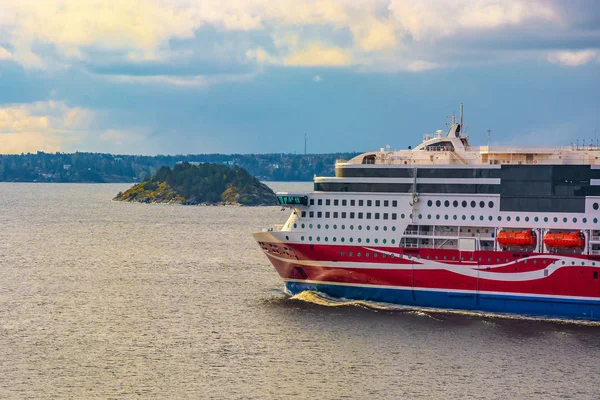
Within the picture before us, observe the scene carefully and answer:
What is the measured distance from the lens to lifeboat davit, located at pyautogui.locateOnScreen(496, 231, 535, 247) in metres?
47.4

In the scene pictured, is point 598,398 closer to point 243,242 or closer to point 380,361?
point 380,361

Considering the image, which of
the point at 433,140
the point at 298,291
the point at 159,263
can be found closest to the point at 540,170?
the point at 433,140

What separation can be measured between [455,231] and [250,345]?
42.5 feet

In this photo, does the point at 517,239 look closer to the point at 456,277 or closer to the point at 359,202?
the point at 456,277

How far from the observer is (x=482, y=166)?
162ft

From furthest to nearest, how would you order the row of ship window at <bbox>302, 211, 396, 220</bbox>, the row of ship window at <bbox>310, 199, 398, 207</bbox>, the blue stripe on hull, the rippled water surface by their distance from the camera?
the row of ship window at <bbox>310, 199, 398, 207</bbox> → the row of ship window at <bbox>302, 211, 396, 220</bbox> → the blue stripe on hull → the rippled water surface

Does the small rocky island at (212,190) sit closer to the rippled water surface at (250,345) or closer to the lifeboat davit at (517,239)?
the rippled water surface at (250,345)

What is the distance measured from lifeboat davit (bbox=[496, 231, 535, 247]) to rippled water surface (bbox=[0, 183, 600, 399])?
3967mm

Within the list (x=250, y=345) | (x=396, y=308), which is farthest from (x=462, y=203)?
(x=250, y=345)

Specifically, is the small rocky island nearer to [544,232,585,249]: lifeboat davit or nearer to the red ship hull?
the red ship hull

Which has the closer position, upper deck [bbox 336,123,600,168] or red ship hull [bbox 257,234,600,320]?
red ship hull [bbox 257,234,600,320]

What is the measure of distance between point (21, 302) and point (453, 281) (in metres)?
24.9

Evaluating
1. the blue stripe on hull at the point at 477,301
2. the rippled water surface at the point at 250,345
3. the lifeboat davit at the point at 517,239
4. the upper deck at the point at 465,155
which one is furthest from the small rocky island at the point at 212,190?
the lifeboat davit at the point at 517,239

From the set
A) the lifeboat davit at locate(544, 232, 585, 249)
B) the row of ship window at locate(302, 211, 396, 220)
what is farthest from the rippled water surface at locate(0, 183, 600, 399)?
the row of ship window at locate(302, 211, 396, 220)
